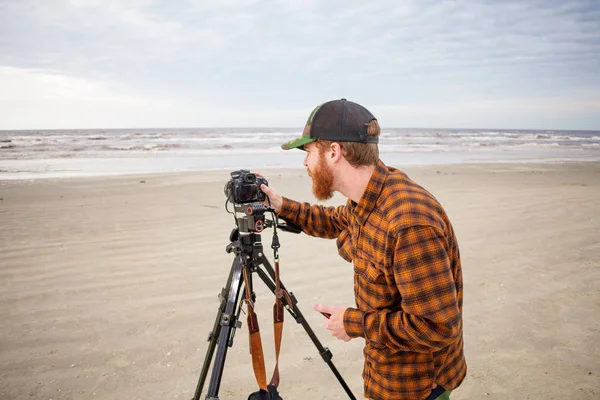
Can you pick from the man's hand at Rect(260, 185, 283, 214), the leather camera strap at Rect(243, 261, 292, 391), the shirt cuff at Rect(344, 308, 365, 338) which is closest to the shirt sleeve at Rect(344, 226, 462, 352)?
the shirt cuff at Rect(344, 308, 365, 338)

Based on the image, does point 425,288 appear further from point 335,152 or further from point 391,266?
point 335,152

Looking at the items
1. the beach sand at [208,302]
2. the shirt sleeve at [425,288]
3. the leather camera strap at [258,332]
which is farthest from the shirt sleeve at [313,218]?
the beach sand at [208,302]

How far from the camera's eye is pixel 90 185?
33.4 ft

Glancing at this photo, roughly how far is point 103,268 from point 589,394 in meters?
4.90

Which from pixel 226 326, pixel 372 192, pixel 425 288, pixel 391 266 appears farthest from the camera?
pixel 226 326

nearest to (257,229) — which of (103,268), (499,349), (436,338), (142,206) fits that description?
(436,338)

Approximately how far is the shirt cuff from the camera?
34.2 inches

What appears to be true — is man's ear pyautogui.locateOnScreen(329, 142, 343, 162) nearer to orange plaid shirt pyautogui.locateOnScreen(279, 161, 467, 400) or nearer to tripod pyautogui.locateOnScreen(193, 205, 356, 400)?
orange plaid shirt pyautogui.locateOnScreen(279, 161, 467, 400)

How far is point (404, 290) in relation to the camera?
4.20 ft

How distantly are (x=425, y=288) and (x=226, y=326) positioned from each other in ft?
3.66

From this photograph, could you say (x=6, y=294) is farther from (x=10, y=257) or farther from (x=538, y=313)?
(x=538, y=313)

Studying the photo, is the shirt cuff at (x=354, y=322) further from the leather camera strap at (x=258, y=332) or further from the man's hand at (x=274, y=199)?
the man's hand at (x=274, y=199)

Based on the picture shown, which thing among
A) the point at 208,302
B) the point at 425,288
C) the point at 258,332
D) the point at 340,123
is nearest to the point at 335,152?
the point at 340,123

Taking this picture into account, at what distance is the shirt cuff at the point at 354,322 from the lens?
138 cm
